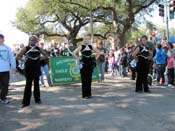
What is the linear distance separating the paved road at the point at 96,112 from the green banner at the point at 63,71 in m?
2.65

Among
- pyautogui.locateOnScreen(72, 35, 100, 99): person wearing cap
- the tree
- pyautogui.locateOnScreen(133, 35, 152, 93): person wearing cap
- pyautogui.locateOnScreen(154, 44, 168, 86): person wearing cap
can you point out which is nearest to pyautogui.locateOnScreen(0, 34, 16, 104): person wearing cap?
pyautogui.locateOnScreen(72, 35, 100, 99): person wearing cap

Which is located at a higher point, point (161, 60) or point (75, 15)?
point (75, 15)

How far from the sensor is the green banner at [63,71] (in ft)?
53.7

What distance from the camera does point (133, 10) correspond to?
37812 millimetres

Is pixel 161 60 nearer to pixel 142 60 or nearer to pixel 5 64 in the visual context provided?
pixel 142 60

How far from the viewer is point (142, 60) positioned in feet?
42.1

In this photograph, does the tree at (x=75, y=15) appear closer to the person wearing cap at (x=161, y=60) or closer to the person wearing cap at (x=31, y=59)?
the person wearing cap at (x=161, y=60)

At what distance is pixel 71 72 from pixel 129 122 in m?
8.21

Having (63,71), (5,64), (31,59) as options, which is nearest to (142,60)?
(31,59)

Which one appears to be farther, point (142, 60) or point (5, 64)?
point (142, 60)

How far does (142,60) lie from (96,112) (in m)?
Answer: 3.62

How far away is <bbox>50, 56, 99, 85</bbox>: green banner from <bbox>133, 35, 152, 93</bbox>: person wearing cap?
4.06m

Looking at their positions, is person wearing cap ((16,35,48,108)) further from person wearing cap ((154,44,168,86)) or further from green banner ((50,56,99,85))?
person wearing cap ((154,44,168,86))

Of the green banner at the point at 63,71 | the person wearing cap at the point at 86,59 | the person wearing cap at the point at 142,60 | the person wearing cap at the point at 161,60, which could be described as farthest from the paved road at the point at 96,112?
the green banner at the point at 63,71
